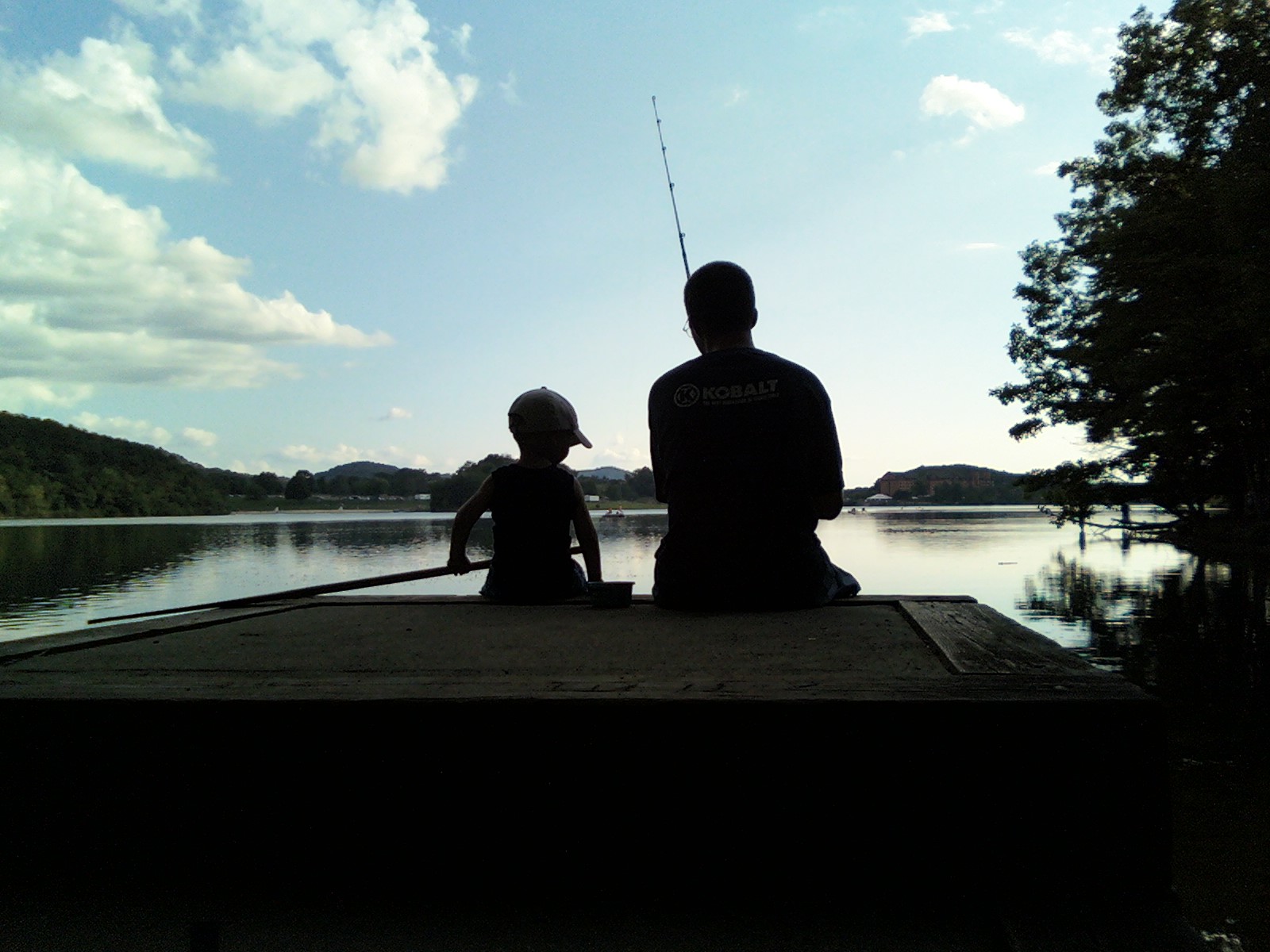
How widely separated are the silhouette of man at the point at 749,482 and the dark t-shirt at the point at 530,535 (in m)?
1.07

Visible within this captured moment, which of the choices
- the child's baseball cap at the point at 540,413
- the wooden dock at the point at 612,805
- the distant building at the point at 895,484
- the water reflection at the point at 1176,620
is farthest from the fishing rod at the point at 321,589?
the distant building at the point at 895,484

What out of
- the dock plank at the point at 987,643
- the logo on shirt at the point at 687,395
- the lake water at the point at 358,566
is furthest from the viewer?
the lake water at the point at 358,566

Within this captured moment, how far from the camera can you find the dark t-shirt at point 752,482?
2836mm

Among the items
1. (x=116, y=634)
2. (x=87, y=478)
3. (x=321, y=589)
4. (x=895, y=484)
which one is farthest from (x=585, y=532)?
(x=895, y=484)

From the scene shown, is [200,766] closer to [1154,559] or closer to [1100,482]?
[1100,482]

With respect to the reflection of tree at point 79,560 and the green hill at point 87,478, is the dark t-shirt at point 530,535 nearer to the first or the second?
the reflection of tree at point 79,560

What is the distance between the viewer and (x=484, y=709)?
65.3 inches

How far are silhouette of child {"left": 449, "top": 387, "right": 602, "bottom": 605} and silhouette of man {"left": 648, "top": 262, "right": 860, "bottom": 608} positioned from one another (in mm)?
1065

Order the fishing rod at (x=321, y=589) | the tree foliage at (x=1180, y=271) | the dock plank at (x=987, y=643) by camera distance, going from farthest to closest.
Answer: the tree foliage at (x=1180, y=271) → the fishing rod at (x=321, y=589) → the dock plank at (x=987, y=643)

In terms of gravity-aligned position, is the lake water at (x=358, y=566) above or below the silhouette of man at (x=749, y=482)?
below

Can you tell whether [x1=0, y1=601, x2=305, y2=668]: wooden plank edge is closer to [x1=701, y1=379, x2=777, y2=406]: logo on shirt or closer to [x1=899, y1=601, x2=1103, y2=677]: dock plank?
[x1=701, y1=379, x2=777, y2=406]: logo on shirt

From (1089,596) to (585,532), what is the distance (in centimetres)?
1619

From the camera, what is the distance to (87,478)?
322 feet

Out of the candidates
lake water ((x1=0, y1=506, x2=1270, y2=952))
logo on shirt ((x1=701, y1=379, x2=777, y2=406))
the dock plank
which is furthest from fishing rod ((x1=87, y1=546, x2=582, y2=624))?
lake water ((x1=0, y1=506, x2=1270, y2=952))
